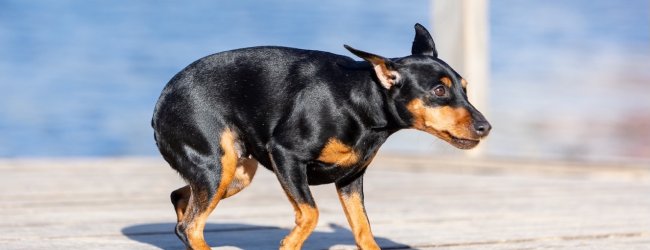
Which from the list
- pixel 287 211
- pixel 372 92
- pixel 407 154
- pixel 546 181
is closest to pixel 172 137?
pixel 372 92

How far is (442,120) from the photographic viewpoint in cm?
354

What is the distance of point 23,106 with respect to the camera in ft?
35.2

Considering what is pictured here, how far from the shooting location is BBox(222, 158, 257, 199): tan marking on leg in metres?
3.93

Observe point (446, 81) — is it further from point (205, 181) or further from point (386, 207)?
point (386, 207)

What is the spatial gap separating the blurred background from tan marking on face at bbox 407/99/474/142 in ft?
13.1

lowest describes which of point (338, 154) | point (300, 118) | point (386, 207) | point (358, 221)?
point (386, 207)

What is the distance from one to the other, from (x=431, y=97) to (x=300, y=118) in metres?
0.41

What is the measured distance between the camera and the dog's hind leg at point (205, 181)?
369cm

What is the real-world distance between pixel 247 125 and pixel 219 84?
168mm

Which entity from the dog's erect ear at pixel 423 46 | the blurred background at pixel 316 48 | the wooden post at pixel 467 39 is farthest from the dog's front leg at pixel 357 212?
the blurred background at pixel 316 48

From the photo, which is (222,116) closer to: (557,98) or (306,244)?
(306,244)

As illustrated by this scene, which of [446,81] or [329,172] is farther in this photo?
[329,172]

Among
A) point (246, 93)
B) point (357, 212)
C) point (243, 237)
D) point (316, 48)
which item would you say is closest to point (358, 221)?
point (357, 212)

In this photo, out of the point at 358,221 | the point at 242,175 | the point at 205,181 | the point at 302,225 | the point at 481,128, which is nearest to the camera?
the point at 481,128
